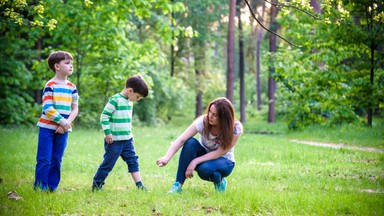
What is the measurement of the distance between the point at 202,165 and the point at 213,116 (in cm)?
70

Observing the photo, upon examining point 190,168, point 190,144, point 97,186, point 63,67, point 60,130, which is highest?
point 63,67

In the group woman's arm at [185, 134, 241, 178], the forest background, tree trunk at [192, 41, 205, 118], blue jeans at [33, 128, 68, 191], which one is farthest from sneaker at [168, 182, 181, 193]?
tree trunk at [192, 41, 205, 118]

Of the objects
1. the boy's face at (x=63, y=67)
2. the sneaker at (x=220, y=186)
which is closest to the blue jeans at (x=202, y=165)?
the sneaker at (x=220, y=186)

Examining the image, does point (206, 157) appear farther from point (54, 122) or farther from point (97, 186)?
point (54, 122)

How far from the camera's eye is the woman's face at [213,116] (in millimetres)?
5978

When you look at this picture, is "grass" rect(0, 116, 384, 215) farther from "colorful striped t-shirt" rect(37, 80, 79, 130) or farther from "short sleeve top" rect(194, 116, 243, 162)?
"colorful striped t-shirt" rect(37, 80, 79, 130)

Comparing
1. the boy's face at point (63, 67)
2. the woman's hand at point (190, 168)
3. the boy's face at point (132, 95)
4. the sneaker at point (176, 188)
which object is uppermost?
the boy's face at point (63, 67)

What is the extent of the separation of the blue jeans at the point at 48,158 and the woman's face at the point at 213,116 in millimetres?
2074

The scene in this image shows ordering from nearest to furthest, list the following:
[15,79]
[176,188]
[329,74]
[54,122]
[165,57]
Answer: [54,122] → [176,188] → [329,74] → [15,79] → [165,57]

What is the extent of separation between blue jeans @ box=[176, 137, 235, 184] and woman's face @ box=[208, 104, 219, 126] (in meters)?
0.44

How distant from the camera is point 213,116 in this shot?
19.7 feet

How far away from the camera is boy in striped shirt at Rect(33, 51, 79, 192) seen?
604 centimetres

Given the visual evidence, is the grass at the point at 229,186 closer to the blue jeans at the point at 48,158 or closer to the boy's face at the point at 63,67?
the blue jeans at the point at 48,158

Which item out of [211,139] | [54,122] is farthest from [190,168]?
[54,122]
